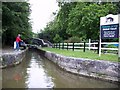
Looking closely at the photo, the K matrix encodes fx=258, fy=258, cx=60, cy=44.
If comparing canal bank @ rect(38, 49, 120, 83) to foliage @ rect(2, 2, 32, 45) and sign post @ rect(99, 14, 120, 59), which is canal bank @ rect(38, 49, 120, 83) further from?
foliage @ rect(2, 2, 32, 45)

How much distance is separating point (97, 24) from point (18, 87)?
54.5 feet

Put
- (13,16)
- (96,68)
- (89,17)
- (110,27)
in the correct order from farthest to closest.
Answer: (13,16)
(89,17)
(110,27)
(96,68)

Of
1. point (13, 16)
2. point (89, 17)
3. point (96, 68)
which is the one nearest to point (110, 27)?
point (96, 68)

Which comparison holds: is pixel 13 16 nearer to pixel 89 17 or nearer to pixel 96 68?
pixel 89 17

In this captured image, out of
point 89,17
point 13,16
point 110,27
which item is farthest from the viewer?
point 13,16

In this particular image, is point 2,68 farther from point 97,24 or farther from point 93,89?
point 97,24

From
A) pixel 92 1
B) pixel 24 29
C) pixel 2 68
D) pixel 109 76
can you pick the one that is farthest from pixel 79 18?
pixel 109 76

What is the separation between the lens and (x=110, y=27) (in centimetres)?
1312

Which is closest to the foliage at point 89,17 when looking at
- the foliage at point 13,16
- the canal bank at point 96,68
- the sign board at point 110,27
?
the foliage at point 13,16

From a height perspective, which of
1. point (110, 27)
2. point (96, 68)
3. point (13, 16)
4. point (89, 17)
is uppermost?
point (13, 16)

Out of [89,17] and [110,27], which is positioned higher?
[89,17]

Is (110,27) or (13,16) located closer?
(110,27)

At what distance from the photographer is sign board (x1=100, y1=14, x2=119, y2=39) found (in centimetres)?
1274

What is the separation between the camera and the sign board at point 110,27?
41.8 feet
